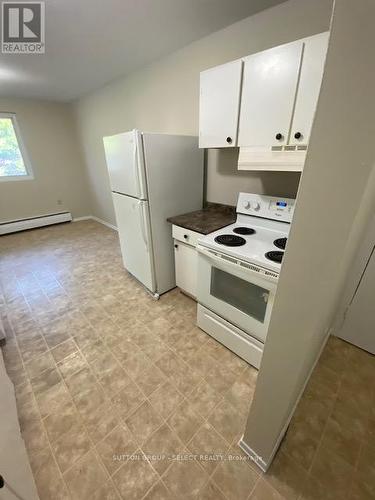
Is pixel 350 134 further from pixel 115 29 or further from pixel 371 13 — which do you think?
pixel 115 29

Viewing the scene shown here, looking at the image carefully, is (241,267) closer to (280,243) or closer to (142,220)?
(280,243)

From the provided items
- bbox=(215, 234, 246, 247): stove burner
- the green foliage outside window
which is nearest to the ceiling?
the green foliage outside window

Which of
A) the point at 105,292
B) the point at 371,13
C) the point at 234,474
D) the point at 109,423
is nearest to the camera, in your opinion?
the point at 371,13

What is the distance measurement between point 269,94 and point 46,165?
15.2 ft

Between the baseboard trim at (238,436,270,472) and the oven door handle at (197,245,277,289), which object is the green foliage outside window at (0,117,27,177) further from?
the baseboard trim at (238,436,270,472)

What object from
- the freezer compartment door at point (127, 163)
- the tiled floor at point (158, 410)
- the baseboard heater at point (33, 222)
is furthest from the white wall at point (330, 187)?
the baseboard heater at point (33, 222)

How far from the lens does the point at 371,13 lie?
393 millimetres

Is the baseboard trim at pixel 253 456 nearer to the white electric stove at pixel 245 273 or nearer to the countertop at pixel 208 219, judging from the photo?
the white electric stove at pixel 245 273

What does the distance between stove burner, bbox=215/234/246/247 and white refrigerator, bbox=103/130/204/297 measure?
75 cm

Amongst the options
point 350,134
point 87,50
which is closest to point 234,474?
point 350,134

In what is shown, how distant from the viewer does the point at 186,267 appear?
215cm

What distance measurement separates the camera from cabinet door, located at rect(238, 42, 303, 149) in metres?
1.23

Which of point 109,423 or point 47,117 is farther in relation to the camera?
point 47,117

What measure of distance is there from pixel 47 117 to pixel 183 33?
3.61 m
